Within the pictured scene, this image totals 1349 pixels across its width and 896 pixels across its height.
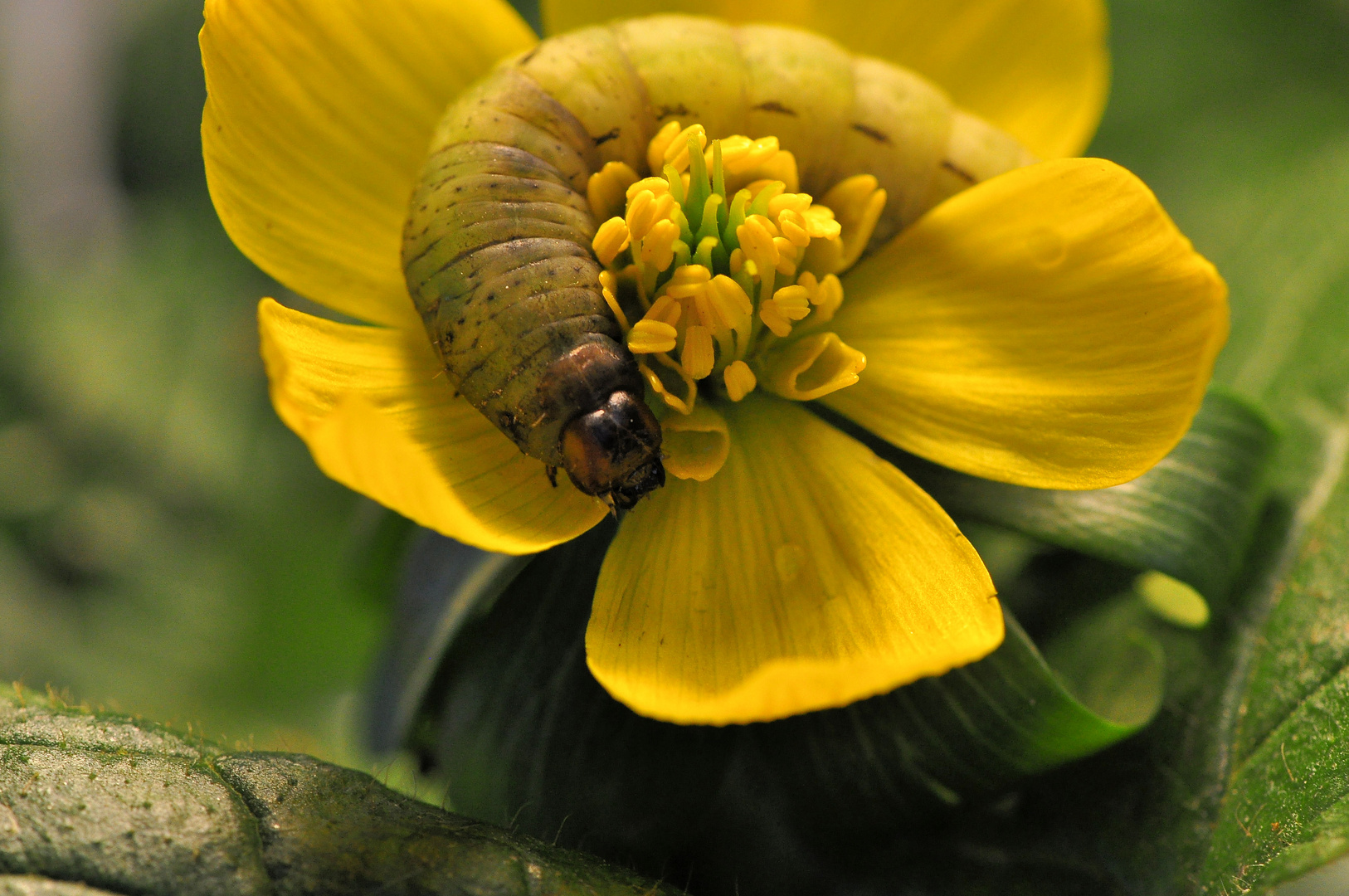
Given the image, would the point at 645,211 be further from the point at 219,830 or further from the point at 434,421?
the point at 219,830

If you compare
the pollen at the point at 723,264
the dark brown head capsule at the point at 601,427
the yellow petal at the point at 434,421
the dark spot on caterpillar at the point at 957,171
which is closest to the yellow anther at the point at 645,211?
the pollen at the point at 723,264

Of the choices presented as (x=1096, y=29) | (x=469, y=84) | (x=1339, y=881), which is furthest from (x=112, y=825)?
(x=1096, y=29)

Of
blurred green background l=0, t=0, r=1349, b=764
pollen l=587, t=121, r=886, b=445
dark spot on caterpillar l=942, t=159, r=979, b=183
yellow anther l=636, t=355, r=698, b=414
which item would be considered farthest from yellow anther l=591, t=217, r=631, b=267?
blurred green background l=0, t=0, r=1349, b=764

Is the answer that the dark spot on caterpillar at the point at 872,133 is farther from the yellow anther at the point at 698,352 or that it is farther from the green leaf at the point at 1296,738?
the green leaf at the point at 1296,738

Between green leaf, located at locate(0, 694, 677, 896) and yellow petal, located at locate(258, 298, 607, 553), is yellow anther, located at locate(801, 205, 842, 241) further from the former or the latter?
green leaf, located at locate(0, 694, 677, 896)

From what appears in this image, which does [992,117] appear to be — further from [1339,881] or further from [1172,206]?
[1339,881]
